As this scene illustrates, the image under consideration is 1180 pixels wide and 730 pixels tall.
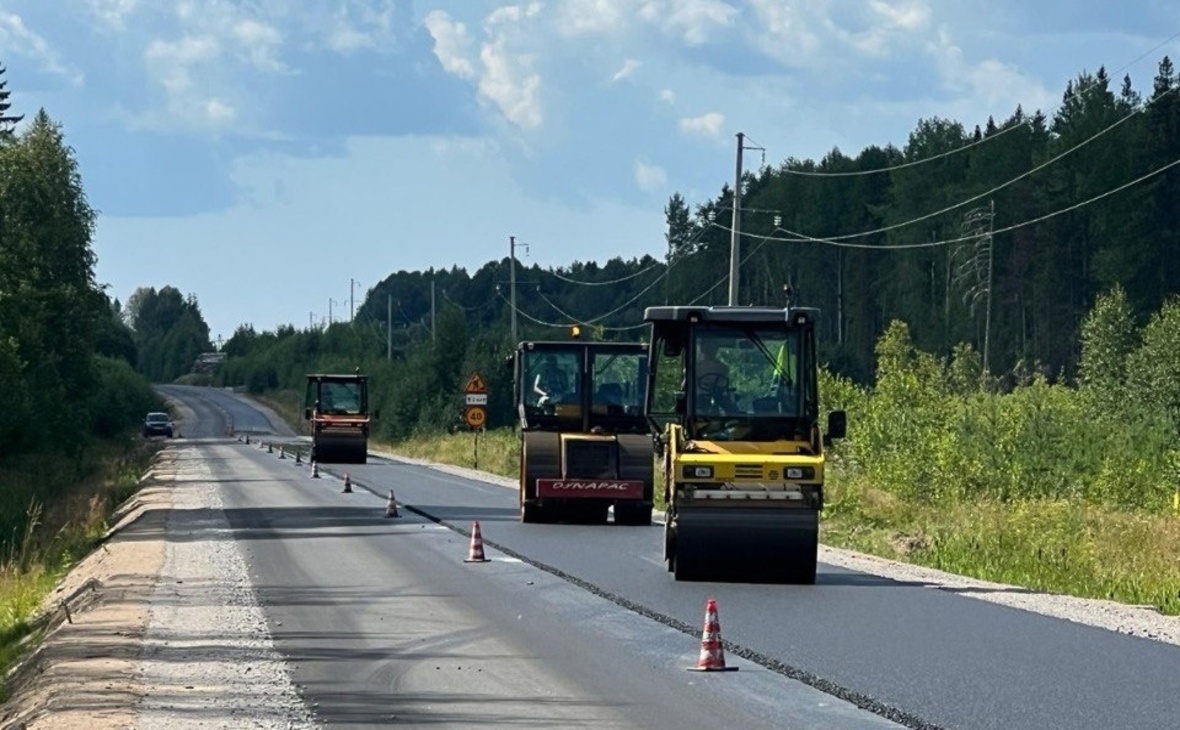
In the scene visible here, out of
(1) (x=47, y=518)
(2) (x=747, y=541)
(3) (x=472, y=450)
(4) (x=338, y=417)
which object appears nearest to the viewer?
(2) (x=747, y=541)

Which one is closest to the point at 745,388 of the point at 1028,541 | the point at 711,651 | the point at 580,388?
the point at 1028,541

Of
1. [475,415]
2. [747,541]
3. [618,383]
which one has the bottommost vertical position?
[747,541]

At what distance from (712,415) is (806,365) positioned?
1190 mm

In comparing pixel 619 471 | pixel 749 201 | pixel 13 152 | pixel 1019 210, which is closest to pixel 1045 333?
pixel 1019 210

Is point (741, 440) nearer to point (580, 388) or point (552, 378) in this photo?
point (580, 388)

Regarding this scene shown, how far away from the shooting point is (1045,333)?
327ft

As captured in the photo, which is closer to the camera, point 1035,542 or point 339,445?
point 1035,542

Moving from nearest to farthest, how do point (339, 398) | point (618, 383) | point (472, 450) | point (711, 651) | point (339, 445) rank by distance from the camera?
point (711, 651) → point (618, 383) → point (339, 445) → point (339, 398) → point (472, 450)

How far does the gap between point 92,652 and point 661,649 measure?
463cm

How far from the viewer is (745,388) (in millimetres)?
22016

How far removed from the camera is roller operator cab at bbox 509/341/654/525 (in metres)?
31.5

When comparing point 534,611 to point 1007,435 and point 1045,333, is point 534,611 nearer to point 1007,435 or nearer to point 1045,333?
point 1007,435

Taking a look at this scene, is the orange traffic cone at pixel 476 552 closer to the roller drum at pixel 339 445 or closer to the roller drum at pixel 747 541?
the roller drum at pixel 747 541

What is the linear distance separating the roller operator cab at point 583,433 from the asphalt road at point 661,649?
4.69 metres
